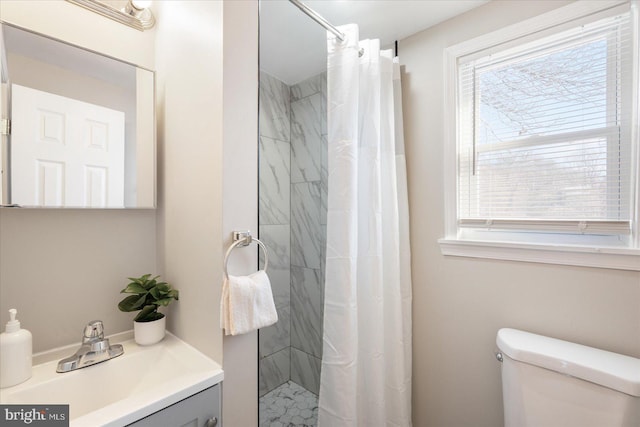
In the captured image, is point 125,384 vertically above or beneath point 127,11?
beneath

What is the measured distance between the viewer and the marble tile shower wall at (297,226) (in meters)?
1.51

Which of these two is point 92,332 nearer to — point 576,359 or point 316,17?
point 316,17

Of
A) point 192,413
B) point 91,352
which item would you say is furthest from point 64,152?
point 192,413

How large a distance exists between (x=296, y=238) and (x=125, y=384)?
97cm

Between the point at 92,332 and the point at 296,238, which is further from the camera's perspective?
the point at 296,238

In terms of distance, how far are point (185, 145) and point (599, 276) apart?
164cm

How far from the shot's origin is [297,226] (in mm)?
1622

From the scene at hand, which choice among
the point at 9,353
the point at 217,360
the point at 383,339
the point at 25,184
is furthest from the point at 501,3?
the point at 9,353

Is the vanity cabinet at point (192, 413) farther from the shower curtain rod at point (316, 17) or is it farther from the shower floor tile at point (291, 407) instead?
the shower curtain rod at point (316, 17)

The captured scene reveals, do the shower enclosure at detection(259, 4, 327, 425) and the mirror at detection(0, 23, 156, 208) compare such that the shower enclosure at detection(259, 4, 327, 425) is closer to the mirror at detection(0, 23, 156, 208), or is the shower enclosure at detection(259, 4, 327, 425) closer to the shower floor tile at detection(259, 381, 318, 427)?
the shower floor tile at detection(259, 381, 318, 427)

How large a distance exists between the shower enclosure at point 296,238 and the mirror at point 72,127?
1.90 ft

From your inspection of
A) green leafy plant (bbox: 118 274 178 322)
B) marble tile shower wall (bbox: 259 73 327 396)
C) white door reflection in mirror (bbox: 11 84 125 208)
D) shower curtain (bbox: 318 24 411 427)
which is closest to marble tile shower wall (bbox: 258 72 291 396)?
marble tile shower wall (bbox: 259 73 327 396)

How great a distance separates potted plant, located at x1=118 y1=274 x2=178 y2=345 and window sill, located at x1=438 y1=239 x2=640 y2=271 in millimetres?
1275

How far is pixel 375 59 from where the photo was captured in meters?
1.30
